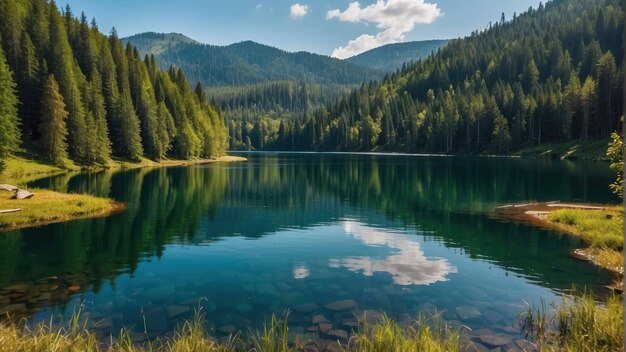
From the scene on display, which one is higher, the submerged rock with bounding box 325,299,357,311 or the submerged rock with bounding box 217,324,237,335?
the submerged rock with bounding box 325,299,357,311

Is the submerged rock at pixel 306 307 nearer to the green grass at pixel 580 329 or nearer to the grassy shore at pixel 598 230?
the green grass at pixel 580 329

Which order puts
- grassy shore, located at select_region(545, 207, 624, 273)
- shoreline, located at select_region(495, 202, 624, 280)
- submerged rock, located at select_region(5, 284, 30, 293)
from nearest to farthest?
submerged rock, located at select_region(5, 284, 30, 293), grassy shore, located at select_region(545, 207, 624, 273), shoreline, located at select_region(495, 202, 624, 280)

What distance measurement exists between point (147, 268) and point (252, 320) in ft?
35.3

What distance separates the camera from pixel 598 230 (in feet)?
105

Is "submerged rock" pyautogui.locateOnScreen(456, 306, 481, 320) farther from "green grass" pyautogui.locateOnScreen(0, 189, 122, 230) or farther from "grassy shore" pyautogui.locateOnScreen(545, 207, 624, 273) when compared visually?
"green grass" pyautogui.locateOnScreen(0, 189, 122, 230)

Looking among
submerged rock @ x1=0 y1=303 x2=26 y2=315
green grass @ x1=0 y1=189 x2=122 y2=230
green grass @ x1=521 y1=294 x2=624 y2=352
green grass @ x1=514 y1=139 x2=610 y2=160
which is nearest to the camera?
green grass @ x1=521 y1=294 x2=624 y2=352

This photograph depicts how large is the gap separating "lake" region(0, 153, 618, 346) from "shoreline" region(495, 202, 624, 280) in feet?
3.02

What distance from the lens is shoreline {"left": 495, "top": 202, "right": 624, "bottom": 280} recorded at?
86.8 ft

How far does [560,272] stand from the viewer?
24.3m

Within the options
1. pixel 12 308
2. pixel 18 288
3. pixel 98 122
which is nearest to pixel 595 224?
pixel 12 308

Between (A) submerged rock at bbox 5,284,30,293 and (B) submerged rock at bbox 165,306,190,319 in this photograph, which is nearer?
(B) submerged rock at bbox 165,306,190,319

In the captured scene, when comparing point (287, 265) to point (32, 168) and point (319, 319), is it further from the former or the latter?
point (32, 168)

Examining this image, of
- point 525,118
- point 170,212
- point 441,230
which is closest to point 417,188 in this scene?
point 441,230

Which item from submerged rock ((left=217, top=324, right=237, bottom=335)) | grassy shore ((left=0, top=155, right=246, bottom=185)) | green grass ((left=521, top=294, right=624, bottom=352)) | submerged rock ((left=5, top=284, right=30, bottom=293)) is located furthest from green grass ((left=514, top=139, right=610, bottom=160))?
submerged rock ((left=5, top=284, right=30, bottom=293))
